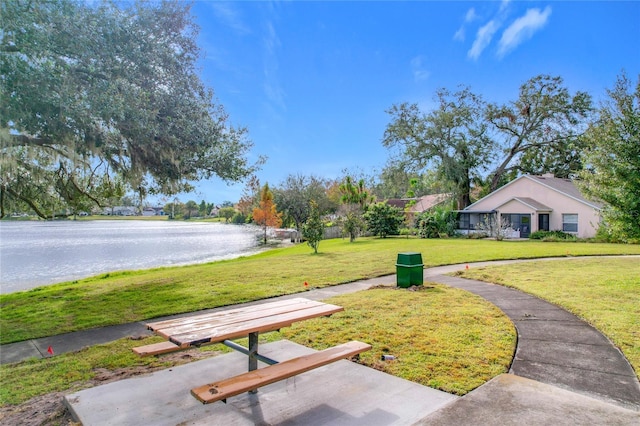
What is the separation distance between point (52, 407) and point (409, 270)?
23.3 feet

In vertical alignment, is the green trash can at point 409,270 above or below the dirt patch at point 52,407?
above

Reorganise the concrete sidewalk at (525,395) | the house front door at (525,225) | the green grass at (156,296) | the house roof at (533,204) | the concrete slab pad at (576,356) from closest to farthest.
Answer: the concrete sidewalk at (525,395) → the concrete slab pad at (576,356) → the green grass at (156,296) → the house roof at (533,204) → the house front door at (525,225)

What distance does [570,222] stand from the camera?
28.1 meters

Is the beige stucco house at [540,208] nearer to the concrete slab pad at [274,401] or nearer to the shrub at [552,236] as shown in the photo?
the shrub at [552,236]

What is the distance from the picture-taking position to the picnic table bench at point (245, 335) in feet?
9.91

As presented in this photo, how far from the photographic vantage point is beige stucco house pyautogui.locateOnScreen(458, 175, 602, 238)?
2728cm

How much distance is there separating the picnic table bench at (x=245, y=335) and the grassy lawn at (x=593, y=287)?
11.8 feet

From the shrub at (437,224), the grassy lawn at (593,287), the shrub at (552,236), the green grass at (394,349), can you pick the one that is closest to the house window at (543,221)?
the shrub at (552,236)

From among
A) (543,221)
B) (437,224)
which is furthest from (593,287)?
(543,221)

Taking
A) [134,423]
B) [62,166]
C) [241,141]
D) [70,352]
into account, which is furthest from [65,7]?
[134,423]

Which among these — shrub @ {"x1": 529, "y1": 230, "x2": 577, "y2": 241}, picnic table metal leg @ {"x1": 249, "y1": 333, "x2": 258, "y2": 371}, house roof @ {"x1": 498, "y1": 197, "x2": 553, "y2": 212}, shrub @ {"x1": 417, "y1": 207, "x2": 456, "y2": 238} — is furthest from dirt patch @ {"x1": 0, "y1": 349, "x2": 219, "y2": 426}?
house roof @ {"x1": 498, "y1": 197, "x2": 553, "y2": 212}

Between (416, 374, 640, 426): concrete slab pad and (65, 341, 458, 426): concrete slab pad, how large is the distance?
20 centimetres

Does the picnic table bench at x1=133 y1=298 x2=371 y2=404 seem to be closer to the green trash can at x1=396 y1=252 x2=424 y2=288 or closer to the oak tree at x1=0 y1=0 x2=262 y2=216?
the green trash can at x1=396 y1=252 x2=424 y2=288

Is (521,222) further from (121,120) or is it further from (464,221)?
(121,120)
